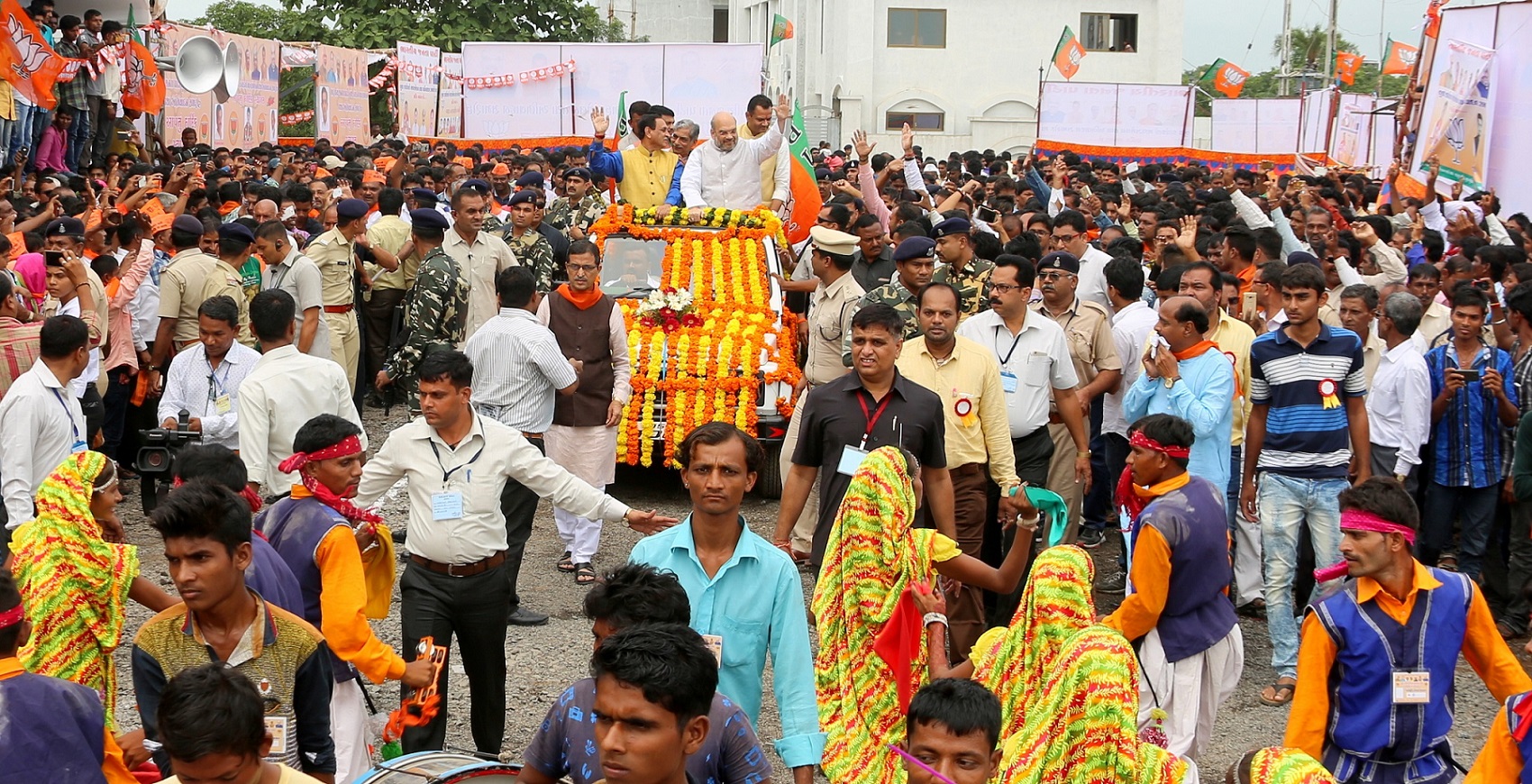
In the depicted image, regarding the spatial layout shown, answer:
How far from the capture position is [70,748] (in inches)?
150

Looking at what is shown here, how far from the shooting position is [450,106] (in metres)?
30.3

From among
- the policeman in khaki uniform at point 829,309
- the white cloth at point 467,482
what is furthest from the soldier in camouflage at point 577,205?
the white cloth at point 467,482

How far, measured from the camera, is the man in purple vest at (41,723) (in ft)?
12.2

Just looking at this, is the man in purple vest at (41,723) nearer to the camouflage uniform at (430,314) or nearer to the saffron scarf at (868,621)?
the saffron scarf at (868,621)

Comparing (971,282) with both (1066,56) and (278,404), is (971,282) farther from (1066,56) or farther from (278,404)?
(1066,56)

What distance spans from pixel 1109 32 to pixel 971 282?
4448cm

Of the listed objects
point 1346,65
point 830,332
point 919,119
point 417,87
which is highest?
point 1346,65

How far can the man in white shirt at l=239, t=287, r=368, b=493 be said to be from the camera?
261 inches

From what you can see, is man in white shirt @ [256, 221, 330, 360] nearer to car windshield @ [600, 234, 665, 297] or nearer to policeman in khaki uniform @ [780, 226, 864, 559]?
car windshield @ [600, 234, 665, 297]

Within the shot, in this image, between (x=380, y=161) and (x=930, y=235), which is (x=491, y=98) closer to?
(x=380, y=161)

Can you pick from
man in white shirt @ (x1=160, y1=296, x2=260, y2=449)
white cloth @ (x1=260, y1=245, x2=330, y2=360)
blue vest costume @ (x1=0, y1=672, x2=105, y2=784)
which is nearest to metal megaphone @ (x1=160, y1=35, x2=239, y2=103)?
white cloth @ (x1=260, y1=245, x2=330, y2=360)

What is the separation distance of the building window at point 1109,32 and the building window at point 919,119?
18.8ft

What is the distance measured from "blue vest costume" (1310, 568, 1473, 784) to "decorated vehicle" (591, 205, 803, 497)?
19.3 feet

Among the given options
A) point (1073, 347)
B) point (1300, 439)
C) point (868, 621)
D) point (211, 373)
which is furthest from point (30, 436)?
point (1300, 439)
